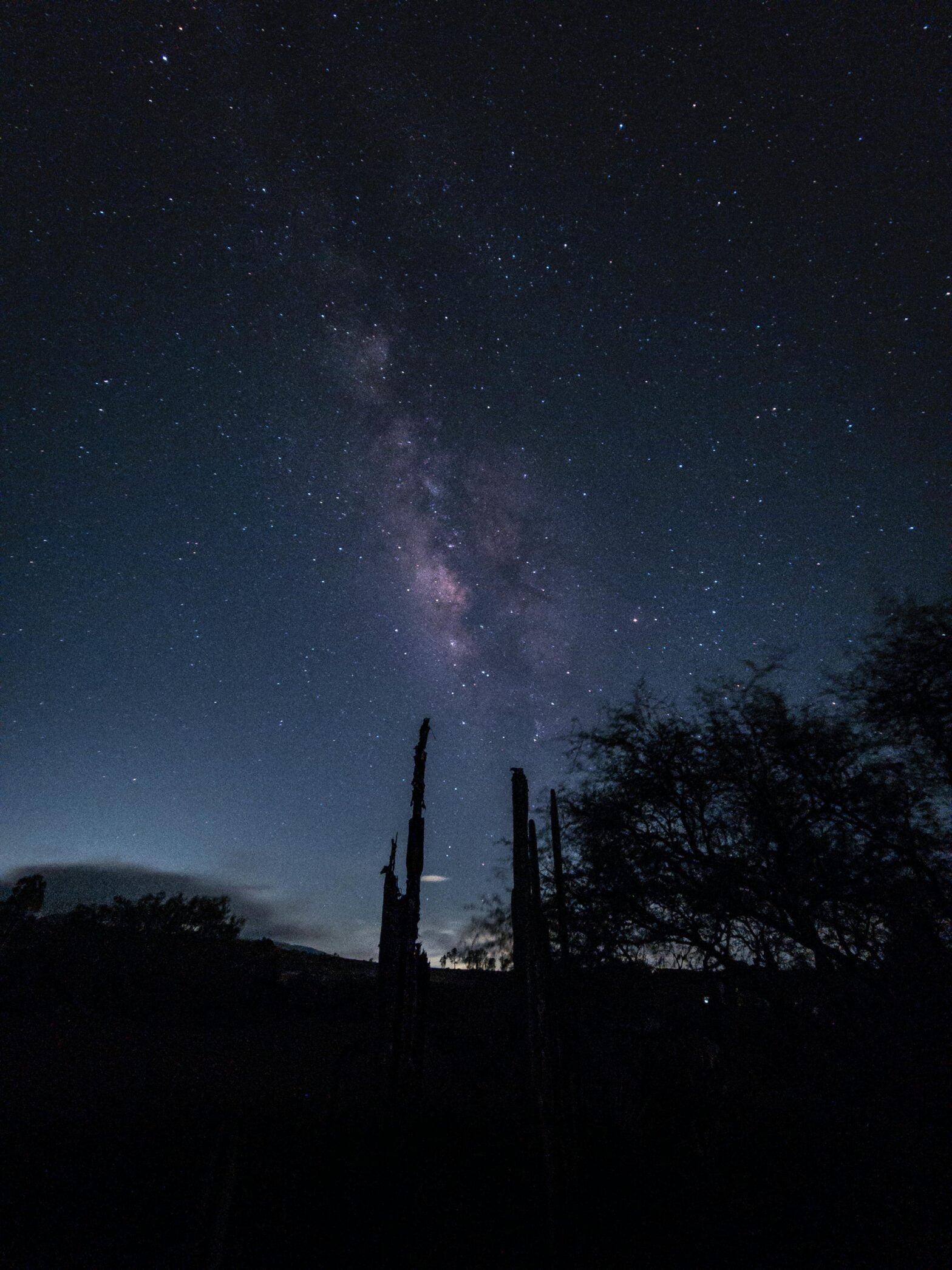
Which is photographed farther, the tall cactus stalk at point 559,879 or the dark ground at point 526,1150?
the tall cactus stalk at point 559,879

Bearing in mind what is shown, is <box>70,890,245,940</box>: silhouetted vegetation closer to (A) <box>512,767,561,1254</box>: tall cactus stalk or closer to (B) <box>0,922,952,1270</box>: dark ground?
(B) <box>0,922,952,1270</box>: dark ground

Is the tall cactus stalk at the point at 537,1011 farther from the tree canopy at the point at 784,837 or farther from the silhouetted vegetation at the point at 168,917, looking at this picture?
the silhouetted vegetation at the point at 168,917

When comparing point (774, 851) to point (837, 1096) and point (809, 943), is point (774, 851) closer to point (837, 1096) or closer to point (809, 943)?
point (809, 943)

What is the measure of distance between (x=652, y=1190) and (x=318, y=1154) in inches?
231

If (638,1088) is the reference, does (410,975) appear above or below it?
above

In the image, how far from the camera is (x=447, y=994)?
33812 mm

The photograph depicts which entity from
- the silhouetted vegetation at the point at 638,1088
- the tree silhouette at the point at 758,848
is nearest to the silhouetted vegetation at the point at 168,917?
the silhouetted vegetation at the point at 638,1088

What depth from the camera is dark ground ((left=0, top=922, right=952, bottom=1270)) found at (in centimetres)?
803

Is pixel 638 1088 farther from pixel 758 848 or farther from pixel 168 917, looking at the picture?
pixel 168 917

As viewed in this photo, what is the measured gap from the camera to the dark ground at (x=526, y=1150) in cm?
803

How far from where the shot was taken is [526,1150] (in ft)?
36.2

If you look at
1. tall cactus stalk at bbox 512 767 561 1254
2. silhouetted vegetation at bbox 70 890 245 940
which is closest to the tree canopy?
tall cactus stalk at bbox 512 767 561 1254

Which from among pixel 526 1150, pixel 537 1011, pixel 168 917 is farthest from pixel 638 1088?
pixel 168 917

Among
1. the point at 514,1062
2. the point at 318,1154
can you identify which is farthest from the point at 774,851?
the point at 514,1062
